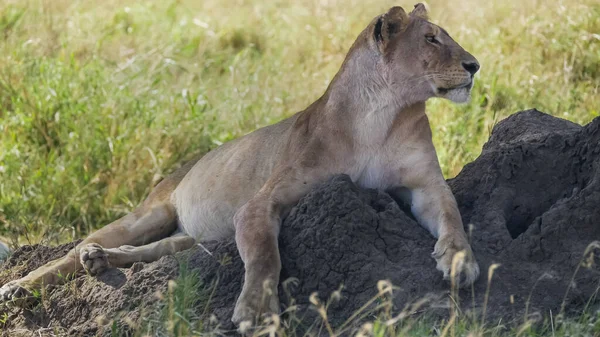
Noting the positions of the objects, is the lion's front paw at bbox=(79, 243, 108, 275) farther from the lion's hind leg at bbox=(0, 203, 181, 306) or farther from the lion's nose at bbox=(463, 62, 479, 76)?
the lion's nose at bbox=(463, 62, 479, 76)

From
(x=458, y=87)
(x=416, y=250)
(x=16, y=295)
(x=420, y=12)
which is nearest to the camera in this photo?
(x=416, y=250)

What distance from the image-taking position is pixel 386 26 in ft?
16.2

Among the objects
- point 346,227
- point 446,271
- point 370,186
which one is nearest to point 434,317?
point 446,271

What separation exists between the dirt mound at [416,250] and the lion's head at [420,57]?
0.41 meters

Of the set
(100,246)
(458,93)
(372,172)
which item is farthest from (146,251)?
(458,93)

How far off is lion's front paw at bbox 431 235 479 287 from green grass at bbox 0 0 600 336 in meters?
2.71

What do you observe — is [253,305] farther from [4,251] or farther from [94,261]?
[4,251]

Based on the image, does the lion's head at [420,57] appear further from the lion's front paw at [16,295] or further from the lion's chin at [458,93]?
the lion's front paw at [16,295]

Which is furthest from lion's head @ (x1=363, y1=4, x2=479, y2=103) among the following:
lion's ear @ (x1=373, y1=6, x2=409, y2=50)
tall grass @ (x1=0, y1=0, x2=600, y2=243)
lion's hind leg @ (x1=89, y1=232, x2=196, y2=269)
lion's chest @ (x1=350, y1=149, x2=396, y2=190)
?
tall grass @ (x1=0, y1=0, x2=600, y2=243)

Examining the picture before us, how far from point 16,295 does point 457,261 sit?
2144 mm

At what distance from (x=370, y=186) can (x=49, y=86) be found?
3719mm

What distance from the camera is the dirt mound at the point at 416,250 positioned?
4133 millimetres

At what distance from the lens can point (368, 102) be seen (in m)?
4.98

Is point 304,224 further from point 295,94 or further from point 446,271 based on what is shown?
point 295,94
